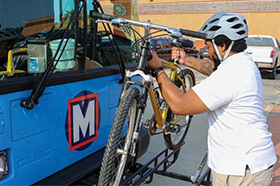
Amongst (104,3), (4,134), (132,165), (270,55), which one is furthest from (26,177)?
(270,55)

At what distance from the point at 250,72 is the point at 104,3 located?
69.3 inches

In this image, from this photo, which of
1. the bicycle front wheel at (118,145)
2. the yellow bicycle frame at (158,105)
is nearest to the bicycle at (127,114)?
the bicycle front wheel at (118,145)

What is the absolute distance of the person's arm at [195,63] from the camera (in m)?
3.12

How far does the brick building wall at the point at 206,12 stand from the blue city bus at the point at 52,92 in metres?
25.6

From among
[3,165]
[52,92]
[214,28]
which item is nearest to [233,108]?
[214,28]

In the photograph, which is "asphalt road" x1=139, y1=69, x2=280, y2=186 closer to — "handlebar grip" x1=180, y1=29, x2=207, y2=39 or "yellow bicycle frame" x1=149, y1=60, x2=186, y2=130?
"yellow bicycle frame" x1=149, y1=60, x2=186, y2=130

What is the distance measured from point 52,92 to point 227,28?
1.36m

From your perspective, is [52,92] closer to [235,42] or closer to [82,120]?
[82,120]

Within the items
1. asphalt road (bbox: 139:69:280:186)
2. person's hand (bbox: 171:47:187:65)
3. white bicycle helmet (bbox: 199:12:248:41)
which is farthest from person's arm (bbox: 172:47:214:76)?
asphalt road (bbox: 139:69:280:186)

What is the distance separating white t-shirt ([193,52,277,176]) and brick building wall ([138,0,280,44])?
85.7 feet

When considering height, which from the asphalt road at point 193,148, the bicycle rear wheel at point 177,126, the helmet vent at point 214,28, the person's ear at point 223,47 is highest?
the helmet vent at point 214,28

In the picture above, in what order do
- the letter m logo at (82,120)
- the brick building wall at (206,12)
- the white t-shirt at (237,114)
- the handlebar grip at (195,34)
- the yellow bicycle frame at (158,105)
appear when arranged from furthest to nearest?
the brick building wall at (206,12) → the yellow bicycle frame at (158,105) → the letter m logo at (82,120) → the handlebar grip at (195,34) → the white t-shirt at (237,114)

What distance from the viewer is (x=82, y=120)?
256 cm

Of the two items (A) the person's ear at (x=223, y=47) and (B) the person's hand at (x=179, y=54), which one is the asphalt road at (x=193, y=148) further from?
(A) the person's ear at (x=223, y=47)
